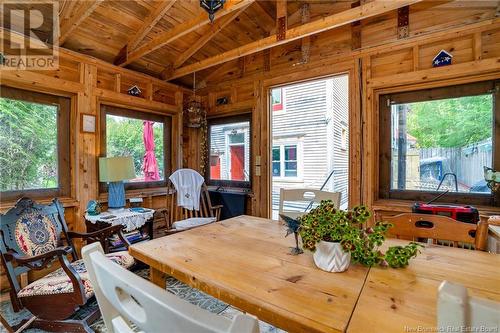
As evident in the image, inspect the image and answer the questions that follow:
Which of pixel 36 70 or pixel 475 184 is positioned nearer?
pixel 475 184

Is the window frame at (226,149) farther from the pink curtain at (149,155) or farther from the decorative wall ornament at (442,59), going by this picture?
the decorative wall ornament at (442,59)

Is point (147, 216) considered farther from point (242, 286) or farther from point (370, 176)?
point (370, 176)

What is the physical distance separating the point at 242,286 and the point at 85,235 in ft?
5.95

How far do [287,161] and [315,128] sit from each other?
103 cm

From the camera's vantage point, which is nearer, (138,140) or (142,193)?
(142,193)

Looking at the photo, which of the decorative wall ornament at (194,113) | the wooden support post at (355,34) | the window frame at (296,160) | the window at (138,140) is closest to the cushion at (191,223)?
the window at (138,140)

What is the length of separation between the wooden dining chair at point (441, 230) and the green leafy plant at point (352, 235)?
0.45 m

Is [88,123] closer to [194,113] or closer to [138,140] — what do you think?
[138,140]

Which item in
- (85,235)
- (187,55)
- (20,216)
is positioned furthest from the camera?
(187,55)

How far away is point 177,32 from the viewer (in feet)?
8.42

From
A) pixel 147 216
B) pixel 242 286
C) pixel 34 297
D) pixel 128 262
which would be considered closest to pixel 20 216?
pixel 34 297

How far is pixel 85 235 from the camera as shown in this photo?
A: 2064 millimetres

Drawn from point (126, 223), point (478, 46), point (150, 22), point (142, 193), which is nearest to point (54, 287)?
point (126, 223)

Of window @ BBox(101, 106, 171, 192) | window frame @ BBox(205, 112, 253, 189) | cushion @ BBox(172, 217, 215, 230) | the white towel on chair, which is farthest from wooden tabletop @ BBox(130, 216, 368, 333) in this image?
window @ BBox(101, 106, 171, 192)
